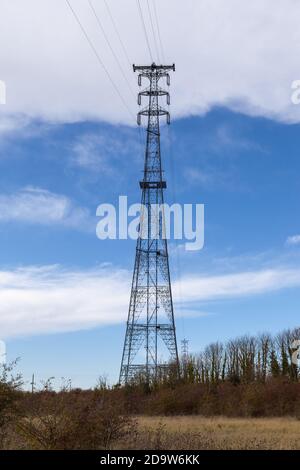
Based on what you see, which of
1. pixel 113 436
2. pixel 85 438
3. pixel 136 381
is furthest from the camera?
pixel 136 381

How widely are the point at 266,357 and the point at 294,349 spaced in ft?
13.6

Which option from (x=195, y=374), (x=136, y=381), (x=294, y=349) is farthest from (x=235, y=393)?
(x=294, y=349)

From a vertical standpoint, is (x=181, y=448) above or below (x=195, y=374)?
below

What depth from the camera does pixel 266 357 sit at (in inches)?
3073

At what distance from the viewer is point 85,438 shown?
47.3ft
